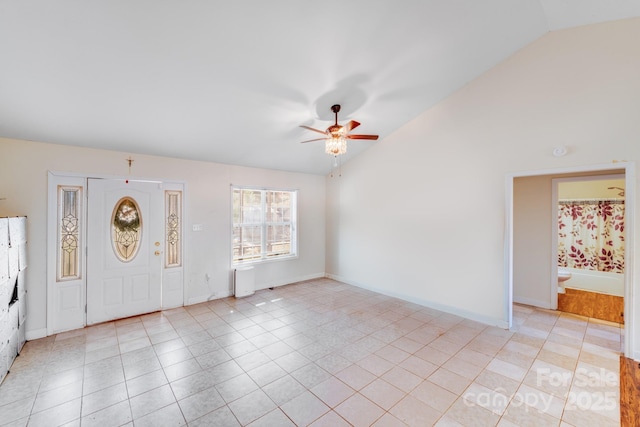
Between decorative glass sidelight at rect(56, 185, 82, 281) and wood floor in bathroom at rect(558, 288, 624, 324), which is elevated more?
decorative glass sidelight at rect(56, 185, 82, 281)

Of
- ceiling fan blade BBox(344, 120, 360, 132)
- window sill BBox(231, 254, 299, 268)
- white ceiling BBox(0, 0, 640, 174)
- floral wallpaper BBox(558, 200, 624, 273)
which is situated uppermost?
white ceiling BBox(0, 0, 640, 174)

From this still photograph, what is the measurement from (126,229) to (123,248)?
11.3 inches

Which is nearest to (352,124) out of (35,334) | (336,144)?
(336,144)

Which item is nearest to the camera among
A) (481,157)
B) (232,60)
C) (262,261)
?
(232,60)

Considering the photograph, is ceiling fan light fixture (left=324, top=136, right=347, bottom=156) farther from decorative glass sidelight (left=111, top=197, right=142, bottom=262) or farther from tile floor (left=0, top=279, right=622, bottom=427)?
decorative glass sidelight (left=111, top=197, right=142, bottom=262)

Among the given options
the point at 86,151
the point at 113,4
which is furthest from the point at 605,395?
the point at 86,151

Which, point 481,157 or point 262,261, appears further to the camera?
point 262,261

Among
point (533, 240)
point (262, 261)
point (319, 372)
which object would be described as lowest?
point (319, 372)

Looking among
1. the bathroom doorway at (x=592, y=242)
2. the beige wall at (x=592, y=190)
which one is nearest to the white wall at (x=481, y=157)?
the bathroom doorway at (x=592, y=242)

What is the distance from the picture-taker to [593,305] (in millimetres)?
4398

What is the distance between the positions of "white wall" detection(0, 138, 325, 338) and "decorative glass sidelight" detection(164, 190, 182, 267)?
135 millimetres

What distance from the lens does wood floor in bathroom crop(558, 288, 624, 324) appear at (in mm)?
3968

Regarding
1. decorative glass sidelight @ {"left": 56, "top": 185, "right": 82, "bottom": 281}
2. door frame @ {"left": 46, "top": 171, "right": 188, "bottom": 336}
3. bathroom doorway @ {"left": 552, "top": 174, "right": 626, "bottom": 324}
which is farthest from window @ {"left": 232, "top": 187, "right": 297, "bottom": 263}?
bathroom doorway @ {"left": 552, "top": 174, "right": 626, "bottom": 324}

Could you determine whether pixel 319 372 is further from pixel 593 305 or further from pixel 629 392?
pixel 593 305
